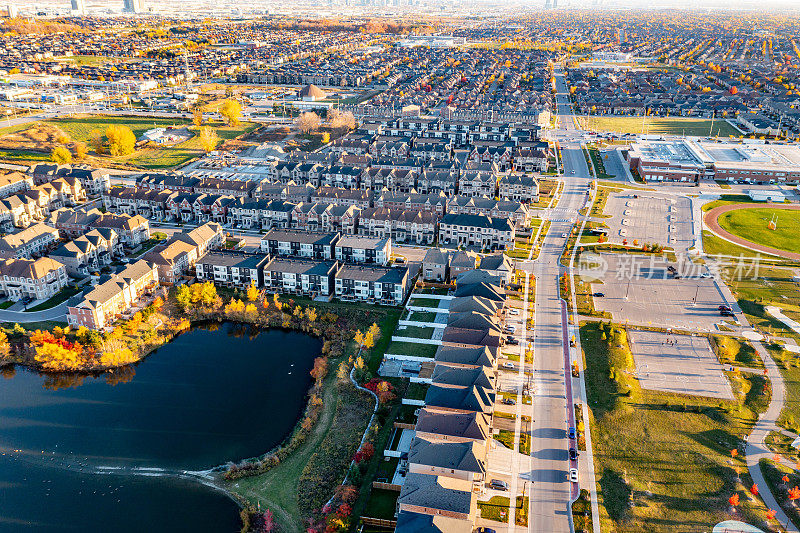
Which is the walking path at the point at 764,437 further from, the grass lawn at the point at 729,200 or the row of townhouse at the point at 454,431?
the grass lawn at the point at 729,200

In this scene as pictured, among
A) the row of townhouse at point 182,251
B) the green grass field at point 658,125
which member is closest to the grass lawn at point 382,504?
the row of townhouse at point 182,251

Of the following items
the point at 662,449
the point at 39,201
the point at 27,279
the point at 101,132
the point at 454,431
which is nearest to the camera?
the point at 454,431

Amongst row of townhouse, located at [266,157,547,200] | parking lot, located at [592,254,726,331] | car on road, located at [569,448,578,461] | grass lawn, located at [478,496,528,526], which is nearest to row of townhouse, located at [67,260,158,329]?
row of townhouse, located at [266,157,547,200]

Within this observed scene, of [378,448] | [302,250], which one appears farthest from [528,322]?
[302,250]

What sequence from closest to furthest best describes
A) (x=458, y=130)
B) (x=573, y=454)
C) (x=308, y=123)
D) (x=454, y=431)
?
(x=454, y=431) < (x=573, y=454) < (x=458, y=130) < (x=308, y=123)

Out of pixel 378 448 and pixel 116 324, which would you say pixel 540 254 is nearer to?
pixel 378 448

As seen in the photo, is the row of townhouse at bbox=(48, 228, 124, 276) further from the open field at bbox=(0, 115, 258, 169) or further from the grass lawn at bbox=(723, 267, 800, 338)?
the grass lawn at bbox=(723, 267, 800, 338)

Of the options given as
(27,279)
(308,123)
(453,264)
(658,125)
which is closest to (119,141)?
(308,123)

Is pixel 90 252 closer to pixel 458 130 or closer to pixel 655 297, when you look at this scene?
pixel 655 297
